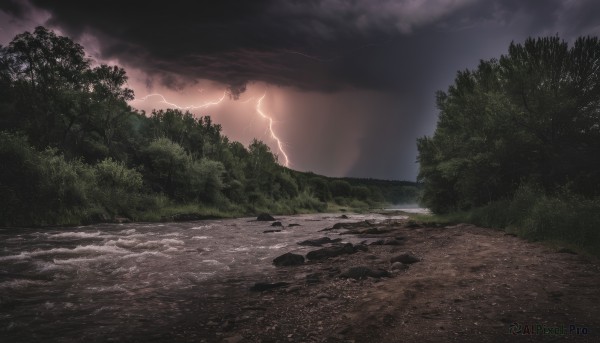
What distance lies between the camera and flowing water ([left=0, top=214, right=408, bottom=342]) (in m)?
6.34

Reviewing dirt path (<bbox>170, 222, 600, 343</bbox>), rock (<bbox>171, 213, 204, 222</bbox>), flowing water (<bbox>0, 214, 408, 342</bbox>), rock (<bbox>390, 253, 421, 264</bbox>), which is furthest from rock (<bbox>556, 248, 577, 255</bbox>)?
rock (<bbox>171, 213, 204, 222</bbox>)

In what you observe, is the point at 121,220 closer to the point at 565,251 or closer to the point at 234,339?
the point at 234,339

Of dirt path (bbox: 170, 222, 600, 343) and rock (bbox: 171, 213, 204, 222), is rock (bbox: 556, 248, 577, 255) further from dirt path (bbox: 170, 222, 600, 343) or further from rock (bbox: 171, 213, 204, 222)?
rock (bbox: 171, 213, 204, 222)

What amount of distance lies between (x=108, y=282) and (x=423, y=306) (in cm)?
900

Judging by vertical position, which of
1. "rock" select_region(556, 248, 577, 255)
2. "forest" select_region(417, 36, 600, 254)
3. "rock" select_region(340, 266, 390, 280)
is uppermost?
"forest" select_region(417, 36, 600, 254)

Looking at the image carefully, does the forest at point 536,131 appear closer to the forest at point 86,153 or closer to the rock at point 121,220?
the forest at point 86,153

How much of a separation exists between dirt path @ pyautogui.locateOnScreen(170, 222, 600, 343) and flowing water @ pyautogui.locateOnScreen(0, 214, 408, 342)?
897 mm

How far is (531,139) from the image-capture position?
2400 cm

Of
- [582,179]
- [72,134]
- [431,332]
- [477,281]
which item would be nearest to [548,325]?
[431,332]

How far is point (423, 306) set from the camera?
6863 millimetres

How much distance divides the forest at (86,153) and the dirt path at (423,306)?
27.4 metres

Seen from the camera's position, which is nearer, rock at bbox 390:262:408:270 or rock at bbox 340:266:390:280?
rock at bbox 340:266:390:280

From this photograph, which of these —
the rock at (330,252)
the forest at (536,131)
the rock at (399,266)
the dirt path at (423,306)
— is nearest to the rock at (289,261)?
the rock at (330,252)

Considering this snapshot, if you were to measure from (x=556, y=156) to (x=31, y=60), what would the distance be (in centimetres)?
6205
